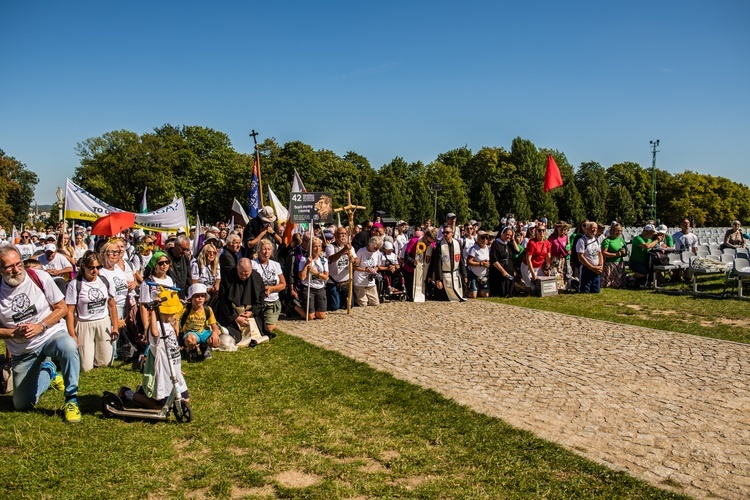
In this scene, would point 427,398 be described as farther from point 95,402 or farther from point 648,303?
point 648,303

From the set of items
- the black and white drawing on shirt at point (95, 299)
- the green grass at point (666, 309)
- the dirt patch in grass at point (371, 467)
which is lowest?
the dirt patch in grass at point (371, 467)

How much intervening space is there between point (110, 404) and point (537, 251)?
1173 cm

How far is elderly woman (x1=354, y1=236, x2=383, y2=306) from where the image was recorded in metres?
13.2

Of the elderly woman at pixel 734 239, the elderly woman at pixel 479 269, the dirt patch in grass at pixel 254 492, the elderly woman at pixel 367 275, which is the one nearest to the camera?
the dirt patch in grass at pixel 254 492

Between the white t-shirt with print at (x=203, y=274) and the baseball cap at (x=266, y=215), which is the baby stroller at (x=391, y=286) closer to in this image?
the baseball cap at (x=266, y=215)

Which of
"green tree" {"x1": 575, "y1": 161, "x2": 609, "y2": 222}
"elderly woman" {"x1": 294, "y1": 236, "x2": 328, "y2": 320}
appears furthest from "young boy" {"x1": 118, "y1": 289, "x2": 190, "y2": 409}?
"green tree" {"x1": 575, "y1": 161, "x2": 609, "y2": 222}

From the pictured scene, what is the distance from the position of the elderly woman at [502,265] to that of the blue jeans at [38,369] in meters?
11.1

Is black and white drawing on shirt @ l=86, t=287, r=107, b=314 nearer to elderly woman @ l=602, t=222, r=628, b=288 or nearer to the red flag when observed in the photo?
elderly woman @ l=602, t=222, r=628, b=288

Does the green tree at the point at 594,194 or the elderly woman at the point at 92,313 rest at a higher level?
the green tree at the point at 594,194

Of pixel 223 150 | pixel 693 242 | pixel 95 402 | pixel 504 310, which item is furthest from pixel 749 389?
pixel 223 150

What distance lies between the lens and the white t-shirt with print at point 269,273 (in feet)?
33.4

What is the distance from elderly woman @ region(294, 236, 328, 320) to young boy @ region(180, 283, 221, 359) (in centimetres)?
364

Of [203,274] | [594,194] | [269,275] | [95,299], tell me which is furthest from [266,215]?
[594,194]

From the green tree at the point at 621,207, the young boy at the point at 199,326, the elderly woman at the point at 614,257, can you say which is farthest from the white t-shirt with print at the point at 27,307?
the green tree at the point at 621,207
